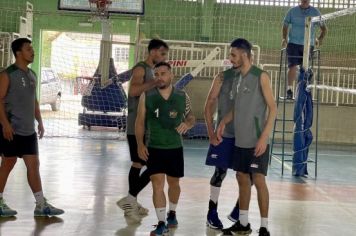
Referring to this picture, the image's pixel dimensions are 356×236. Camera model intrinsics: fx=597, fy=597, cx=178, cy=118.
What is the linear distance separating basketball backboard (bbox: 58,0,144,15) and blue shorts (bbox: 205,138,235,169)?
1005cm

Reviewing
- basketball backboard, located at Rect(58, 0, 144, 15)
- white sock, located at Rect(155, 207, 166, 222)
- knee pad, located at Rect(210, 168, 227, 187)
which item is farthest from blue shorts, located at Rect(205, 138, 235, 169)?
basketball backboard, located at Rect(58, 0, 144, 15)

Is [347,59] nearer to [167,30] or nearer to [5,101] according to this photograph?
[167,30]

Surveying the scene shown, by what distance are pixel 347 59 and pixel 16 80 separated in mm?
15294

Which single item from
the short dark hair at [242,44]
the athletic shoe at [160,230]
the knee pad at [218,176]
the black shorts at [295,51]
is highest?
the black shorts at [295,51]

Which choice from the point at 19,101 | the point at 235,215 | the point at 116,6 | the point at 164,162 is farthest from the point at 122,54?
the point at 164,162

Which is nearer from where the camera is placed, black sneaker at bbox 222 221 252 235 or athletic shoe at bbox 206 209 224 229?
black sneaker at bbox 222 221 252 235

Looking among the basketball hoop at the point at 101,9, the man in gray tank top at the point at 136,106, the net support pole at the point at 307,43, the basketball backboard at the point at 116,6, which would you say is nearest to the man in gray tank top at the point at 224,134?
the man in gray tank top at the point at 136,106

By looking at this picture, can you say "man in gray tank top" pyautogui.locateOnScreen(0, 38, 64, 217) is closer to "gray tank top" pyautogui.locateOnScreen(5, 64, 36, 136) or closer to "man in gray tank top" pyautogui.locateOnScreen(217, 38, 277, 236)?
"gray tank top" pyautogui.locateOnScreen(5, 64, 36, 136)

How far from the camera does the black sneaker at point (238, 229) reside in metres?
6.21

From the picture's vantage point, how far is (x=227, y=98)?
6367mm

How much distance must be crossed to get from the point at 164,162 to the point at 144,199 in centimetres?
227

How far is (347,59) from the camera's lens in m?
19.8

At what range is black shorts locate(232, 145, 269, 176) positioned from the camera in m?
5.93

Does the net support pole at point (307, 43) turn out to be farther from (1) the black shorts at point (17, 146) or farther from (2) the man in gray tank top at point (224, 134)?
(1) the black shorts at point (17, 146)
